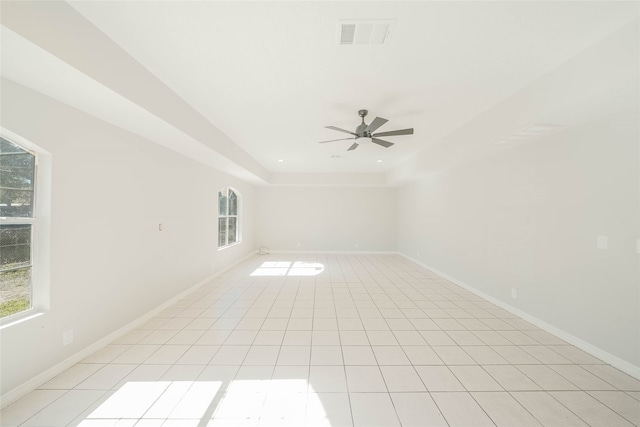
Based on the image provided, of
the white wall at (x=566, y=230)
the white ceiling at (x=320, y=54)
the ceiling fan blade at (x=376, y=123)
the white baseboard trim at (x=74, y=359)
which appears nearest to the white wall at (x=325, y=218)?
the white wall at (x=566, y=230)

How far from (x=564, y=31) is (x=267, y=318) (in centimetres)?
387

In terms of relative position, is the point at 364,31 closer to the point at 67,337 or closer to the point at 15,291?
the point at 15,291

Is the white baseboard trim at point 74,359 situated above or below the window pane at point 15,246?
below

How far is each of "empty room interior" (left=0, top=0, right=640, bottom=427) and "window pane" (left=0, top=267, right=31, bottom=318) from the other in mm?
15

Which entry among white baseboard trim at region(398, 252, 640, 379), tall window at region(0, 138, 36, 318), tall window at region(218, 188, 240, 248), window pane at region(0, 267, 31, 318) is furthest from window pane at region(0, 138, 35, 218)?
white baseboard trim at region(398, 252, 640, 379)

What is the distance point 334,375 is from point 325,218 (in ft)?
20.7

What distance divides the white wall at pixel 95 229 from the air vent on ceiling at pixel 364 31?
236 centimetres

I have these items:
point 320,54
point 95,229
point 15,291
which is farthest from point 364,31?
point 15,291

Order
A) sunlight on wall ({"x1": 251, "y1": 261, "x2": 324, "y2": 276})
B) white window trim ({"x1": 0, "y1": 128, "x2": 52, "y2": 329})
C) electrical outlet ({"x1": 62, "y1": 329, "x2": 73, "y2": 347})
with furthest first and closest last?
sunlight on wall ({"x1": 251, "y1": 261, "x2": 324, "y2": 276}) → electrical outlet ({"x1": 62, "y1": 329, "x2": 73, "y2": 347}) → white window trim ({"x1": 0, "y1": 128, "x2": 52, "y2": 329})

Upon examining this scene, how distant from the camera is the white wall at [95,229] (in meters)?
1.84

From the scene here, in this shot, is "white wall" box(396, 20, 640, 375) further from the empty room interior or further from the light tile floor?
the light tile floor

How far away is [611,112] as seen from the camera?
7.22 ft

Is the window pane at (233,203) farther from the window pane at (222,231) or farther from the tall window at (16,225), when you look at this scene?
the tall window at (16,225)

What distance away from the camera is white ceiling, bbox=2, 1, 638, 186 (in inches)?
62.1
